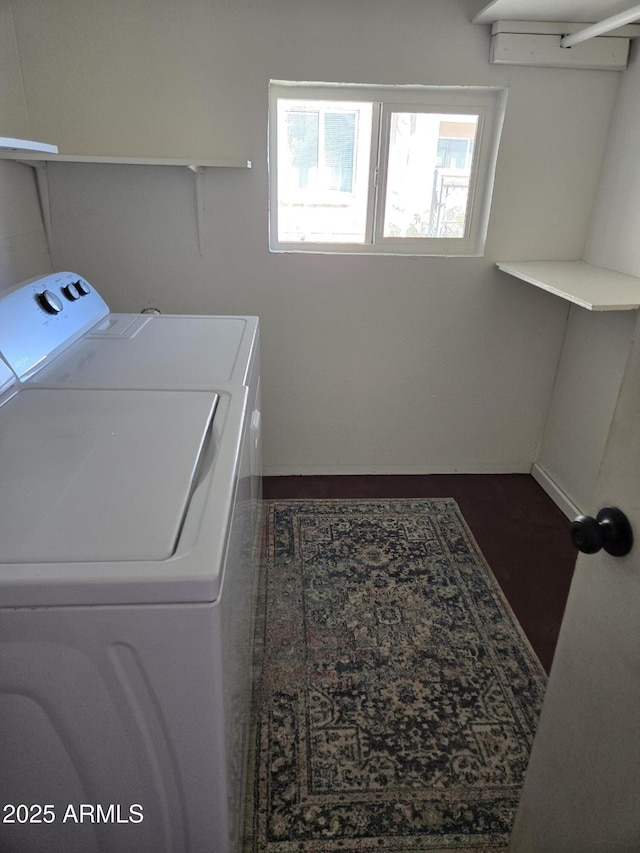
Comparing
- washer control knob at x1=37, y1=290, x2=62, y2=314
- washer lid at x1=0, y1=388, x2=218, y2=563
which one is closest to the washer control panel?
washer control knob at x1=37, y1=290, x2=62, y2=314

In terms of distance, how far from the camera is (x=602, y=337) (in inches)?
100

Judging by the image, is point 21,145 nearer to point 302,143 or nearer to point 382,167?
point 302,143

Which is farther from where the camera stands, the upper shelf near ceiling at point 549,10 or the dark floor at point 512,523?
the dark floor at point 512,523

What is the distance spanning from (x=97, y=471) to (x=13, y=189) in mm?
1837

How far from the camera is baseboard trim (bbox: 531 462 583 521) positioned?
8.97ft

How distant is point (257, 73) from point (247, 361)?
1.50 meters

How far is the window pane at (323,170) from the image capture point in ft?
8.36

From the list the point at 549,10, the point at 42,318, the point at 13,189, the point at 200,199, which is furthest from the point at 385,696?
the point at 549,10

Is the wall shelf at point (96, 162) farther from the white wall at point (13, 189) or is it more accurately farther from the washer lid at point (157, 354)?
the washer lid at point (157, 354)

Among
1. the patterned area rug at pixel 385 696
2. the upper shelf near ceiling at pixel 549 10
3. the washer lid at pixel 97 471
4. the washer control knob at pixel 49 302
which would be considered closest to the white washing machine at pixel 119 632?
the washer lid at pixel 97 471

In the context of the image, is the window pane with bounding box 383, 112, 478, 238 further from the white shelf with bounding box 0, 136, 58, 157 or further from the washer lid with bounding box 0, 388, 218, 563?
the washer lid with bounding box 0, 388, 218, 563

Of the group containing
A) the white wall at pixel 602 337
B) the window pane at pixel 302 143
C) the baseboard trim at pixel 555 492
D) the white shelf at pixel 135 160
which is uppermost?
the window pane at pixel 302 143

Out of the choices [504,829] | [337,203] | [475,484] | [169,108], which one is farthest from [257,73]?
[504,829]

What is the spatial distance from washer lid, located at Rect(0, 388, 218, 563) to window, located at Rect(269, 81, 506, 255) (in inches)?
67.1
